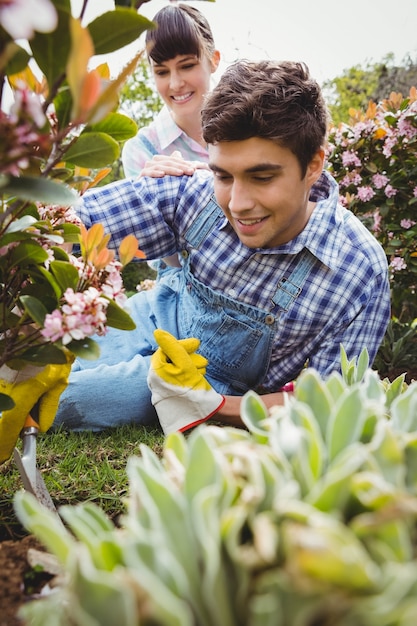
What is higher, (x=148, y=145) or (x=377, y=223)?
(x=148, y=145)

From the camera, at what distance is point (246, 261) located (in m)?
2.29

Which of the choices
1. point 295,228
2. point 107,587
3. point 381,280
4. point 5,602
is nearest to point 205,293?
point 295,228

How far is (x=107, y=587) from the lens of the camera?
1.57ft

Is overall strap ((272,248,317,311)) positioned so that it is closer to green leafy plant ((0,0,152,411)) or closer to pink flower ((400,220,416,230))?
green leafy plant ((0,0,152,411))

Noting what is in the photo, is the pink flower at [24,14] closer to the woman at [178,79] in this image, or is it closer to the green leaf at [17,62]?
the green leaf at [17,62]

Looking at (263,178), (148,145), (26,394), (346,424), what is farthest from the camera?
(148,145)

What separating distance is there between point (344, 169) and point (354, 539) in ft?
10.3

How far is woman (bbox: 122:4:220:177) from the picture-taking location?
2.89m

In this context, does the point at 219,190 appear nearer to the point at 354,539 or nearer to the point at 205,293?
the point at 205,293

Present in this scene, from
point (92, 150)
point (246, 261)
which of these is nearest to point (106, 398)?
point (246, 261)

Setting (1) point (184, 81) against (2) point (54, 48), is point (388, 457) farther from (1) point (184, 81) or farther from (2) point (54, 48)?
(1) point (184, 81)

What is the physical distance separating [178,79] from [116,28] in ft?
7.94

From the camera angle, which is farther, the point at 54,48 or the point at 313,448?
the point at 54,48

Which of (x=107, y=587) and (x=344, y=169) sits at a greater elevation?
(x=107, y=587)
